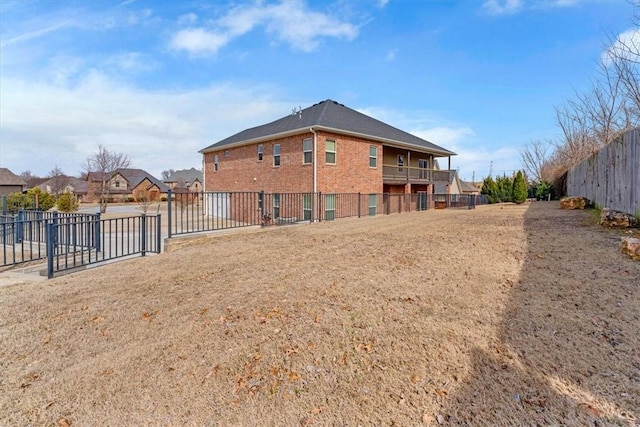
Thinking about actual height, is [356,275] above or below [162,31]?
below

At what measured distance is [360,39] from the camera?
12836 mm

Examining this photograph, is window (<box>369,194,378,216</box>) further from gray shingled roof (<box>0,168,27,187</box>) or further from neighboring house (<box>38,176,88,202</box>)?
gray shingled roof (<box>0,168,27,187</box>)

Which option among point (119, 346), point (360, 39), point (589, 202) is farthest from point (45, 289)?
point (589, 202)

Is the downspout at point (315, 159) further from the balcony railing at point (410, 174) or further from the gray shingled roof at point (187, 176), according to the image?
the gray shingled roof at point (187, 176)

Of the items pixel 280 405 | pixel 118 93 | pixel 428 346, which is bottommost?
pixel 280 405

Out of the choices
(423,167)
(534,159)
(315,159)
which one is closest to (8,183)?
(315,159)

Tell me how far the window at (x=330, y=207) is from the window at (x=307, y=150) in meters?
2.20

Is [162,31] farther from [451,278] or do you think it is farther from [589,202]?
[589,202]

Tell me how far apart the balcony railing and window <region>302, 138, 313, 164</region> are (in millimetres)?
6039

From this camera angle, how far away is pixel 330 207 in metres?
16.9

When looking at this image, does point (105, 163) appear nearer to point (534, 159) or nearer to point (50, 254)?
point (50, 254)

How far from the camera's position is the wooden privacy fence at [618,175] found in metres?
7.12

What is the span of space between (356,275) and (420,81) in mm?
14009

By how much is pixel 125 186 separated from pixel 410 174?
1956 inches
